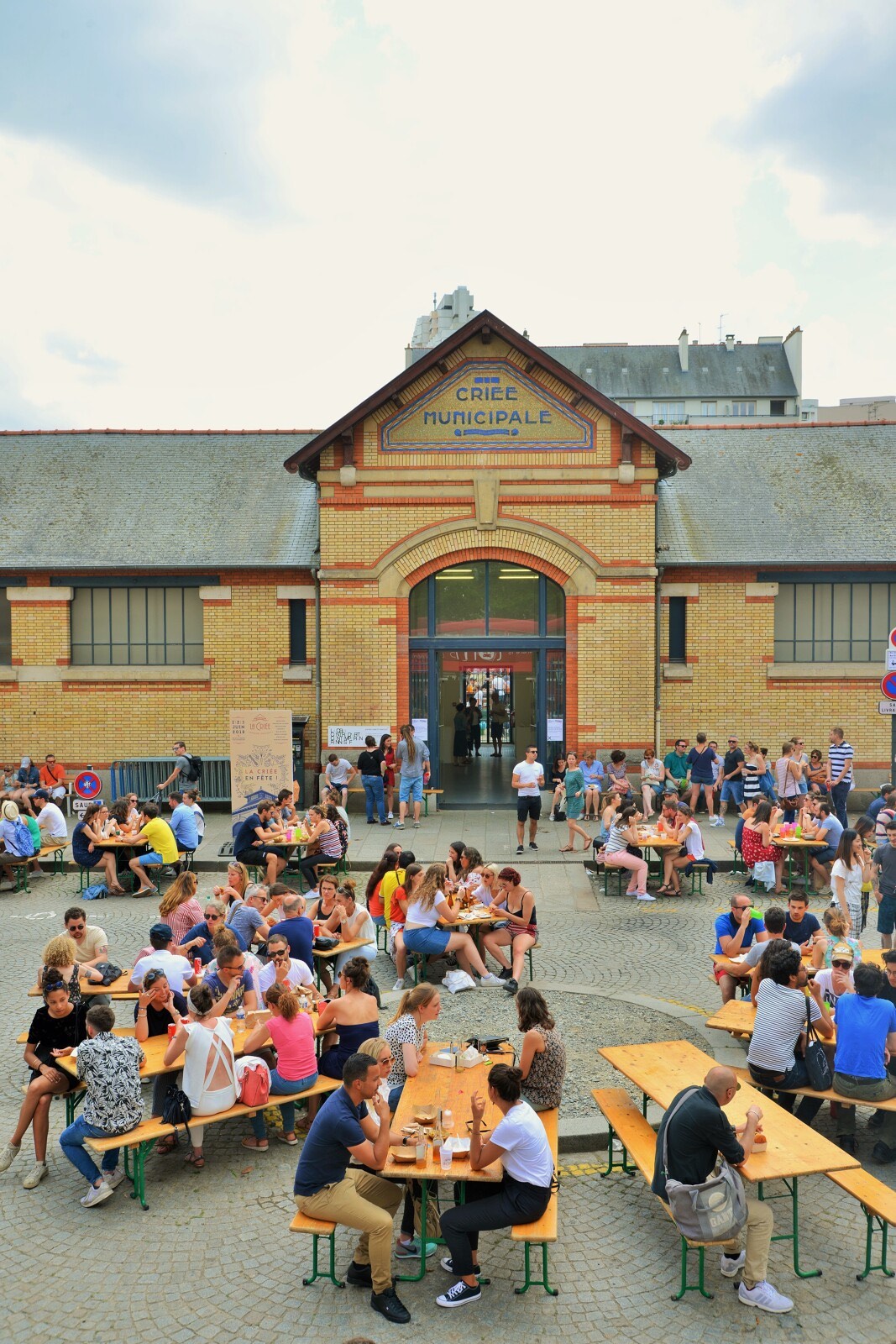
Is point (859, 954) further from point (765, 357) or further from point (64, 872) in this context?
point (765, 357)

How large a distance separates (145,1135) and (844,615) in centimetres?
1753

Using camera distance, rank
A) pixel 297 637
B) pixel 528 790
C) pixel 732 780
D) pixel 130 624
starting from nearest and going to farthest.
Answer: pixel 528 790
pixel 732 780
pixel 297 637
pixel 130 624

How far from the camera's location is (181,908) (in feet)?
32.4

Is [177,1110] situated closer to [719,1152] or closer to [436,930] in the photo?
[719,1152]

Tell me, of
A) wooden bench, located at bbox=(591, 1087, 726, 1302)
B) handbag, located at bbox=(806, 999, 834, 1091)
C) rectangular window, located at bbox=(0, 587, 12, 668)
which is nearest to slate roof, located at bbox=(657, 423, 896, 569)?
rectangular window, located at bbox=(0, 587, 12, 668)

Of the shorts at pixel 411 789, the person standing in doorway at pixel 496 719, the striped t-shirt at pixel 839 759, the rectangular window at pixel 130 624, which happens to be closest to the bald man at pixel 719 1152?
the shorts at pixel 411 789

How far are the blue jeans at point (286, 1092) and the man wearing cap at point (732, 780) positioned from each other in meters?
12.4

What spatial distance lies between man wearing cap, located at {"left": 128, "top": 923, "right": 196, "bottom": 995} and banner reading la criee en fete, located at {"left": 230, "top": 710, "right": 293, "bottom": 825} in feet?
27.7

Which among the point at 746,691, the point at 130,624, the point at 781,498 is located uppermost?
the point at 781,498

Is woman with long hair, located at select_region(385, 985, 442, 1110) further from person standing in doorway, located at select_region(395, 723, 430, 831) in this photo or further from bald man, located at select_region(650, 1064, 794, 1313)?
person standing in doorway, located at select_region(395, 723, 430, 831)

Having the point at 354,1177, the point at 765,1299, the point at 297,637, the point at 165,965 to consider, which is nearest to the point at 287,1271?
the point at 354,1177

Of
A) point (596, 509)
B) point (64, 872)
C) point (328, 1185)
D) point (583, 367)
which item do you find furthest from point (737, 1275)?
point (583, 367)

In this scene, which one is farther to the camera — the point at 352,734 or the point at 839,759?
the point at 352,734

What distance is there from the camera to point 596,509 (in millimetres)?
19156
